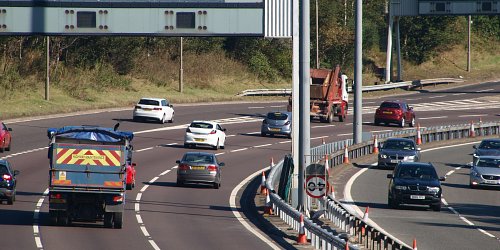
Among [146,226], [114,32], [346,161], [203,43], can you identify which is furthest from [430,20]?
[146,226]

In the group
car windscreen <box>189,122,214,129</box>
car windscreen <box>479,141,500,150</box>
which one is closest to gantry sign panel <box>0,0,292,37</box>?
car windscreen <box>189,122,214,129</box>

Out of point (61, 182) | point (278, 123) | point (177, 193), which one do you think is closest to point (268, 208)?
point (177, 193)

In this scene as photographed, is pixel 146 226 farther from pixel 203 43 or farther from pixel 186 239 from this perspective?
pixel 203 43

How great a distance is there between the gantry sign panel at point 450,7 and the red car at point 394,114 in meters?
9.97

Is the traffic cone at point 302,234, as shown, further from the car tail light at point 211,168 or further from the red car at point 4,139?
the red car at point 4,139

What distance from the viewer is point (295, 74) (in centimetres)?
3684

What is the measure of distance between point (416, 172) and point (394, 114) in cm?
3215

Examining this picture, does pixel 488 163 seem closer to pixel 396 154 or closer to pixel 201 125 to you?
pixel 396 154

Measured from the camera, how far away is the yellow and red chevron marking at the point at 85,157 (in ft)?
101

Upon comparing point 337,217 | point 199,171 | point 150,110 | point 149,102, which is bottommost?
point 337,217

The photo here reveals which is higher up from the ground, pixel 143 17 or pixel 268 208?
pixel 143 17

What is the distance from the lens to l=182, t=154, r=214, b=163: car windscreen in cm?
4241

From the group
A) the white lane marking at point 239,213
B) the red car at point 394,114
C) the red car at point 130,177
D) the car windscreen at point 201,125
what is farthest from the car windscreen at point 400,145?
the red car at point 394,114

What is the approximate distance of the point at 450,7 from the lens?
259 ft
